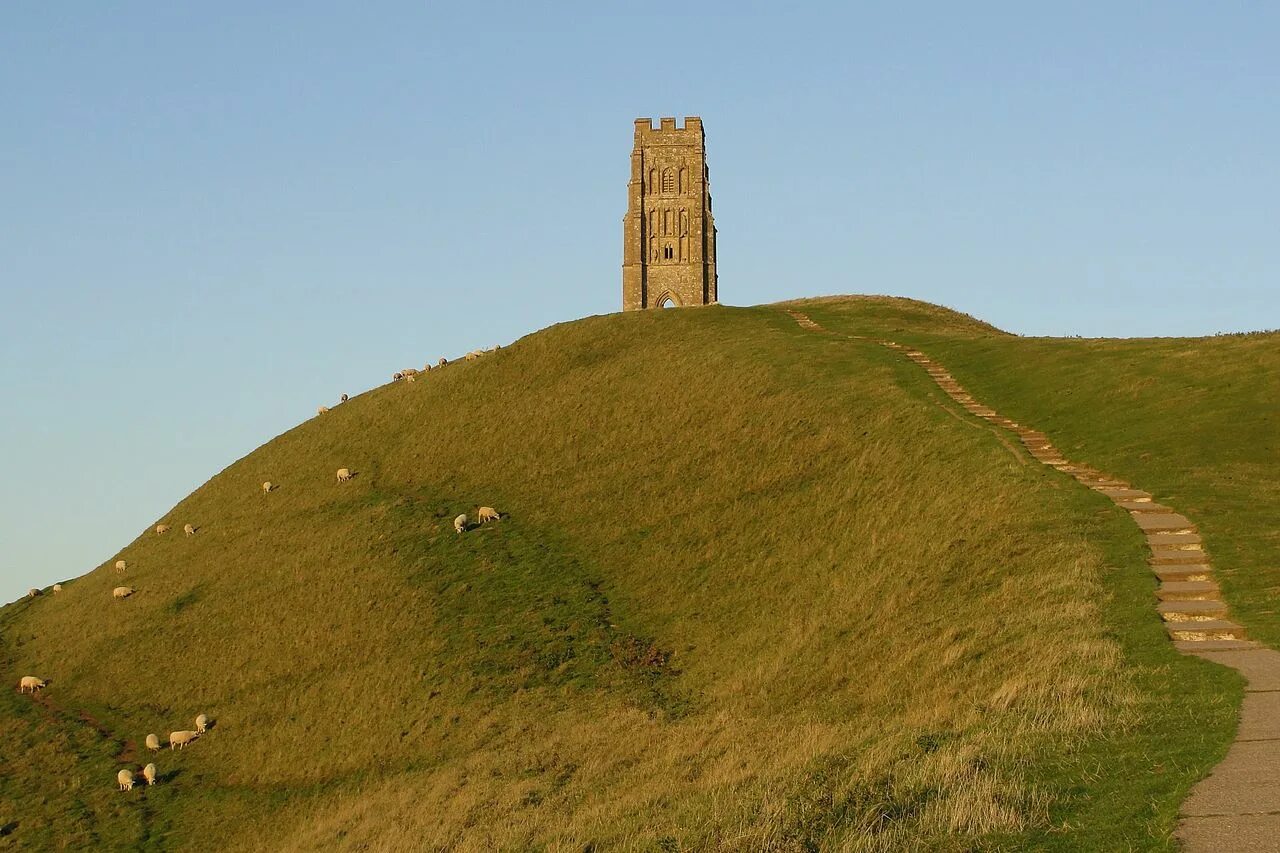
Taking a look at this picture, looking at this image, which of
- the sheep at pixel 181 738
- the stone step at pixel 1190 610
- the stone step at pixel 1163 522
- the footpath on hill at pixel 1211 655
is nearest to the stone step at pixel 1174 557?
the footpath on hill at pixel 1211 655

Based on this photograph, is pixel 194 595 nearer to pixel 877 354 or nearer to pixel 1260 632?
pixel 877 354

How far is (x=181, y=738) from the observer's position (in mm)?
40188

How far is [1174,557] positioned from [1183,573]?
1284 millimetres

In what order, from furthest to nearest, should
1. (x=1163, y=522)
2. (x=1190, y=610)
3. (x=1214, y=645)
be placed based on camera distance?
1. (x=1163, y=522)
2. (x=1190, y=610)
3. (x=1214, y=645)

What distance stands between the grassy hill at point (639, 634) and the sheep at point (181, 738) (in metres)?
0.75

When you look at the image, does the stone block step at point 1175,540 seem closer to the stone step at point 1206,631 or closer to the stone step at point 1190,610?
the stone step at point 1190,610

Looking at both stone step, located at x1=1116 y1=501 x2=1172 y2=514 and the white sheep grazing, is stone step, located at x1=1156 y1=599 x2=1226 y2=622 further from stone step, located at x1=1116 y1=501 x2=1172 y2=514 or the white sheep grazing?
the white sheep grazing

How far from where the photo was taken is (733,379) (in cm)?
5759

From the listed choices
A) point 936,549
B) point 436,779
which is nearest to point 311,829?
point 436,779

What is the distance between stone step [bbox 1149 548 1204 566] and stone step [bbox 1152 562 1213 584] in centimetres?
35

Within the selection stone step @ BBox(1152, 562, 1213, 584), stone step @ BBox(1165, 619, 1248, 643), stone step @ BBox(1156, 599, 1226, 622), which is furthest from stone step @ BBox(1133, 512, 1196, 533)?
stone step @ BBox(1165, 619, 1248, 643)

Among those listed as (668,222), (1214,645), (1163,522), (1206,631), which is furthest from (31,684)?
(668,222)

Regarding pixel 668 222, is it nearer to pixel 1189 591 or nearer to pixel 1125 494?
pixel 1125 494

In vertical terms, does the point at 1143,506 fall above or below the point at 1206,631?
above
